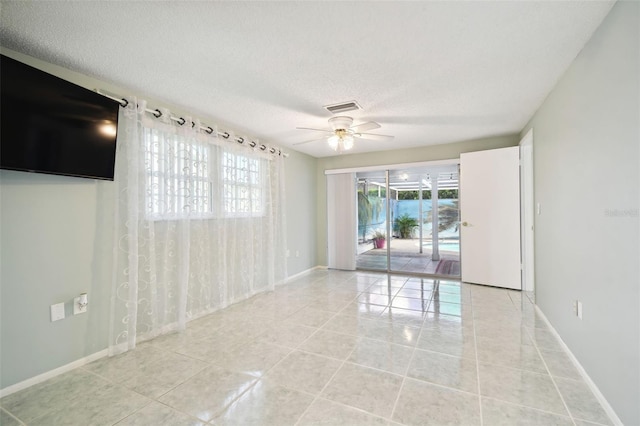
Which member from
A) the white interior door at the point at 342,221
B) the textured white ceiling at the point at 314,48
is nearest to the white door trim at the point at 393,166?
the white interior door at the point at 342,221

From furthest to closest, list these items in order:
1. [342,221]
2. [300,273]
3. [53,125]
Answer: [342,221]
[300,273]
[53,125]

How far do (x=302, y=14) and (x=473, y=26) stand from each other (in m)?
1.02

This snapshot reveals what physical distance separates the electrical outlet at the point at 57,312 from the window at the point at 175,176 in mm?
903

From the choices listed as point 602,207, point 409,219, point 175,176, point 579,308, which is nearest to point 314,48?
point 175,176

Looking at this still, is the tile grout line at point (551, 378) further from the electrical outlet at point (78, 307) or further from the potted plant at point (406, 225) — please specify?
the electrical outlet at point (78, 307)

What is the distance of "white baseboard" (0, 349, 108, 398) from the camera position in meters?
1.75

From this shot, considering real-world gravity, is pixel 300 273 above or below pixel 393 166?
below

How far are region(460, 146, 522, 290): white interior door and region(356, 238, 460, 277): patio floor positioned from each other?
77 cm

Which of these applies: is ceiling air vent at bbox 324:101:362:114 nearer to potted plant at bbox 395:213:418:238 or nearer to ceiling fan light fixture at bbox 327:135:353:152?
ceiling fan light fixture at bbox 327:135:353:152

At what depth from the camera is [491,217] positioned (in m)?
3.99

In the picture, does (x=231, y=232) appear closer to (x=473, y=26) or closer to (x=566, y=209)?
(x=473, y=26)

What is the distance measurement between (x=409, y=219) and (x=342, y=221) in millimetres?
1387

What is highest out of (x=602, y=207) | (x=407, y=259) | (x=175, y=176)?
(x=175, y=176)

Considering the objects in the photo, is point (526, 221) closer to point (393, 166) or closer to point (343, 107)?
point (393, 166)
